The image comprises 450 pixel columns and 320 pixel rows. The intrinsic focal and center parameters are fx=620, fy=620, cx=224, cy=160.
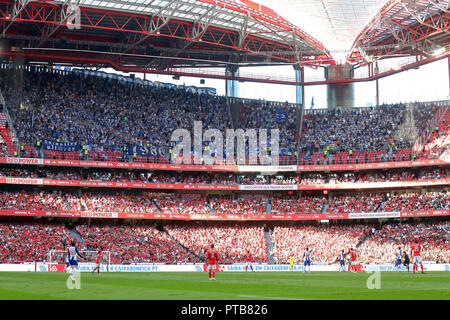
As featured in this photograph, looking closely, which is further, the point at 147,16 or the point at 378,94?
the point at 378,94

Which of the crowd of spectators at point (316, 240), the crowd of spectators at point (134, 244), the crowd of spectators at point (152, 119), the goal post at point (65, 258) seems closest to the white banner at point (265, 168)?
the crowd of spectators at point (152, 119)

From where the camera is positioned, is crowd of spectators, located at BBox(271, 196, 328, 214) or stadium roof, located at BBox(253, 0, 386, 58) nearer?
stadium roof, located at BBox(253, 0, 386, 58)

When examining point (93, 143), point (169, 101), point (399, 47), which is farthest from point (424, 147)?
point (93, 143)

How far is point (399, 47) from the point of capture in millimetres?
68688

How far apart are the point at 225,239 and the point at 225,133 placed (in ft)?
48.4

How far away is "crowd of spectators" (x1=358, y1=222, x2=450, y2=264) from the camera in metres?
60.5

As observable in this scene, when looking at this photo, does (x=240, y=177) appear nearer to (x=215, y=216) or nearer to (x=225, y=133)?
(x=225, y=133)

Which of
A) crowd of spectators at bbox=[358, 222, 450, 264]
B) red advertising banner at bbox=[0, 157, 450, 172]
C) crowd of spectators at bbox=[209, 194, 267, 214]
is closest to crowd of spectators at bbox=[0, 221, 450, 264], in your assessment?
crowd of spectators at bbox=[358, 222, 450, 264]

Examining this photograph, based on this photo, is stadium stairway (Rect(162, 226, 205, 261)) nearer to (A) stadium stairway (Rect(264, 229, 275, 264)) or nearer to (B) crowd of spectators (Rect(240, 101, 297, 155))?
(A) stadium stairway (Rect(264, 229, 275, 264))

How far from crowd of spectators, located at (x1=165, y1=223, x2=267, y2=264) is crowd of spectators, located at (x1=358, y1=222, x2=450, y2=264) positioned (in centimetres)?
1091

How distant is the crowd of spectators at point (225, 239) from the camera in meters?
63.2

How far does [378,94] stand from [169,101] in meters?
27.1

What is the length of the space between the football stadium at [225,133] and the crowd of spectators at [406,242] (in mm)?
228
